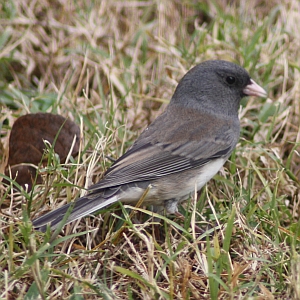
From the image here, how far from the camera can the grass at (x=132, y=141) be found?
7.93 ft

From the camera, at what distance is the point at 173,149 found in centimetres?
320

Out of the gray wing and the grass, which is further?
the gray wing

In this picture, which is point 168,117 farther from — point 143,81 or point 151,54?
point 151,54

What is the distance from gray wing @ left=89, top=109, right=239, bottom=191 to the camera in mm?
3000

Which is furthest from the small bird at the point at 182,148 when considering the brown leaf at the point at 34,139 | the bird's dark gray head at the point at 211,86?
the brown leaf at the point at 34,139

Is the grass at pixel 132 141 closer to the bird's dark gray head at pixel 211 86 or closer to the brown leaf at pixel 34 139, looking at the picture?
the brown leaf at pixel 34 139

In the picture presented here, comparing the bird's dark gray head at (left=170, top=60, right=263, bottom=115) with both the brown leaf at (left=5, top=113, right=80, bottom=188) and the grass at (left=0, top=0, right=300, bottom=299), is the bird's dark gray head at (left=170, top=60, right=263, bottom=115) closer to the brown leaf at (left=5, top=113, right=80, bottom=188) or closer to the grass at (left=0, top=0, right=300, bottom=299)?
the grass at (left=0, top=0, right=300, bottom=299)

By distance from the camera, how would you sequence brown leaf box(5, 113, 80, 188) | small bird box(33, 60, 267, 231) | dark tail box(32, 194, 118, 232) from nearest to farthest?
dark tail box(32, 194, 118, 232), small bird box(33, 60, 267, 231), brown leaf box(5, 113, 80, 188)

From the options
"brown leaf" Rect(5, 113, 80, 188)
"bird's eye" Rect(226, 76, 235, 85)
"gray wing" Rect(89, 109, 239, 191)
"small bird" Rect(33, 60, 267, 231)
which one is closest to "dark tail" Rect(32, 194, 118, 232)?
"small bird" Rect(33, 60, 267, 231)

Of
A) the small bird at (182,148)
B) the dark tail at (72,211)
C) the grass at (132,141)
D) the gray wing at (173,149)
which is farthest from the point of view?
the gray wing at (173,149)

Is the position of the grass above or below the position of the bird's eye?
below

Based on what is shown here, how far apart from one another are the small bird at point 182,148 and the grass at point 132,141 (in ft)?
0.31

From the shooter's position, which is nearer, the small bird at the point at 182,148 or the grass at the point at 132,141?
the grass at the point at 132,141

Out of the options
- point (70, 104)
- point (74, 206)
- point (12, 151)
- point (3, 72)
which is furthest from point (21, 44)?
point (74, 206)
